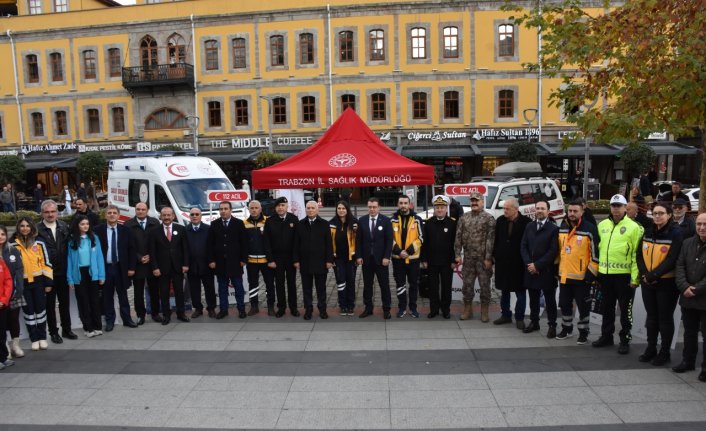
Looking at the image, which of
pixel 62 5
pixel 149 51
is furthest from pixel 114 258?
pixel 62 5

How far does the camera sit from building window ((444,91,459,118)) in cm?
3141

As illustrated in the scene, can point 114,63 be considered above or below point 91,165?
above

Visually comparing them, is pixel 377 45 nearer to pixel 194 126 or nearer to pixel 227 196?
pixel 194 126

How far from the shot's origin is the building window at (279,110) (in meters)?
32.5

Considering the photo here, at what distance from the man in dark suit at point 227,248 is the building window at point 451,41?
25.2 meters

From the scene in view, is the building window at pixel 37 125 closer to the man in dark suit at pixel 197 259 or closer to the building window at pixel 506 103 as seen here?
the building window at pixel 506 103

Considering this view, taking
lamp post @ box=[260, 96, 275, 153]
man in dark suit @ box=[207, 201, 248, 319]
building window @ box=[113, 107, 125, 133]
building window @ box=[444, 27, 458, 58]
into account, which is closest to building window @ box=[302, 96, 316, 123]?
lamp post @ box=[260, 96, 275, 153]

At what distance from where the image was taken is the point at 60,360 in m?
6.99

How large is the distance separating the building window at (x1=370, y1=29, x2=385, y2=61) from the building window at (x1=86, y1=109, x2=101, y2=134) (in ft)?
58.8

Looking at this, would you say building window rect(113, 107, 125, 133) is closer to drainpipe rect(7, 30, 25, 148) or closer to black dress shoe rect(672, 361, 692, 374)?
drainpipe rect(7, 30, 25, 148)

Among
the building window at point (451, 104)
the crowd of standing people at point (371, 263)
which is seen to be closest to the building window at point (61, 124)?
the building window at point (451, 104)

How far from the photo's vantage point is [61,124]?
35.0 metres

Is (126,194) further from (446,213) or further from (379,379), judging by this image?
(379,379)

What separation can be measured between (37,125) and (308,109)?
59.9 ft
